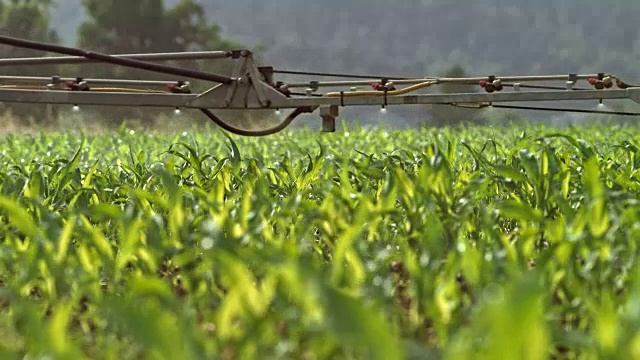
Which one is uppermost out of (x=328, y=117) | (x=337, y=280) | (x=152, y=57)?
(x=152, y=57)

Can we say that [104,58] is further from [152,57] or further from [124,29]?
[124,29]

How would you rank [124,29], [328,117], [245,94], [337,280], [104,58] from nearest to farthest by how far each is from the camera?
[337,280] < [104,58] < [245,94] < [328,117] < [124,29]

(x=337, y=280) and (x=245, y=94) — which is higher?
(x=245, y=94)

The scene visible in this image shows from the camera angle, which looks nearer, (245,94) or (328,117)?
(245,94)

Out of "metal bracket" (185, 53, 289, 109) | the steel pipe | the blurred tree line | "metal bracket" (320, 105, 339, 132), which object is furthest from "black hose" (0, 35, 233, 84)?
the blurred tree line

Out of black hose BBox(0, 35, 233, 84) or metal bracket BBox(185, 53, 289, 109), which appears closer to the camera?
black hose BBox(0, 35, 233, 84)

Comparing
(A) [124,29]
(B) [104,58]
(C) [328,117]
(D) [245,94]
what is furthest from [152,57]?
(A) [124,29]

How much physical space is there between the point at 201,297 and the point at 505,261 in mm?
498

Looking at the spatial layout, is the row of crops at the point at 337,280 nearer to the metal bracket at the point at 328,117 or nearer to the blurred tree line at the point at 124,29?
the metal bracket at the point at 328,117

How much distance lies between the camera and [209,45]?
40.1 metres

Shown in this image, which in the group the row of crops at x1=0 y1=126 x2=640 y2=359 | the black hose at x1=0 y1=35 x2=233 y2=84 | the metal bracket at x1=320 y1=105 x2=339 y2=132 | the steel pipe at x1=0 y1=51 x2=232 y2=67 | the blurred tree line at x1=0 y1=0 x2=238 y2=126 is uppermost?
the blurred tree line at x1=0 y1=0 x2=238 y2=126

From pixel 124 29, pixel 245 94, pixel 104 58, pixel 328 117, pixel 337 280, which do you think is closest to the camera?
pixel 337 280

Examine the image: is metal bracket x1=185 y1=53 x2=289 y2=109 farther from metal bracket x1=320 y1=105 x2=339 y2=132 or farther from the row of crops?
the row of crops

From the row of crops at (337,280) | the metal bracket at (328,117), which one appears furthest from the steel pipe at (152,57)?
the row of crops at (337,280)
